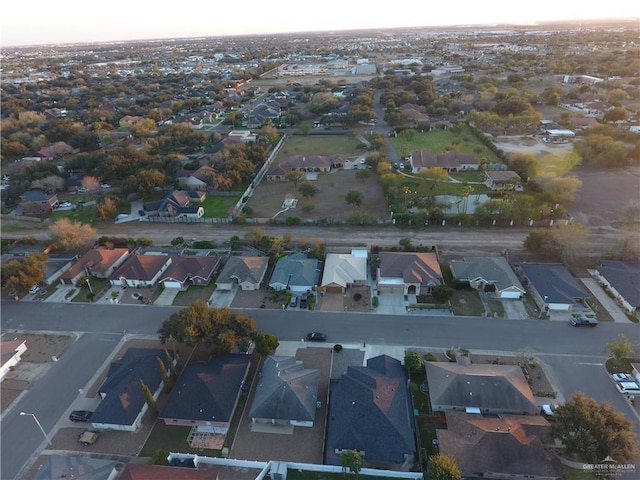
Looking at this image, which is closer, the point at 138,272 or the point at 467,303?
the point at 467,303

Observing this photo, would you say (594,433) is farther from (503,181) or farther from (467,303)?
(503,181)

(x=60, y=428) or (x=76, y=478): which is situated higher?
(x=76, y=478)

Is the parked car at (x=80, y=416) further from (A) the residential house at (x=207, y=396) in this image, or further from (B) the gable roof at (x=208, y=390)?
(B) the gable roof at (x=208, y=390)

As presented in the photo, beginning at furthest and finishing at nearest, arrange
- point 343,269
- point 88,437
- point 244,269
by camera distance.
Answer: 1. point 244,269
2. point 343,269
3. point 88,437

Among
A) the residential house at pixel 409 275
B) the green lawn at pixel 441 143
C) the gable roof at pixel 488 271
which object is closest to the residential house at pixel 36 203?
the residential house at pixel 409 275

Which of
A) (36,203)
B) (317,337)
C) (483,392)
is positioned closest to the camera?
(483,392)

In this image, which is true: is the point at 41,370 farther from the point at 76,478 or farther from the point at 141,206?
the point at 141,206

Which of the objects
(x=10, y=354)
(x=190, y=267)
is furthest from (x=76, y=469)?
(x=190, y=267)

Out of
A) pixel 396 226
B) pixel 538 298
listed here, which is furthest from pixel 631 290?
pixel 396 226
